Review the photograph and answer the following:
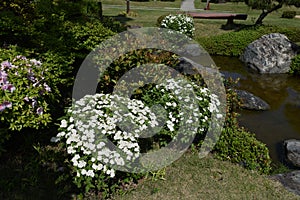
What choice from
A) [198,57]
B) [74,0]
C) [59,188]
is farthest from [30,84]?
[198,57]

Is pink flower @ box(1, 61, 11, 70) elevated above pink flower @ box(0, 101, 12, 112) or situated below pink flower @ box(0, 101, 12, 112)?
above

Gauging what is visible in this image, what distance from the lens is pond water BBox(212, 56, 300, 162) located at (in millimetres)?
7545

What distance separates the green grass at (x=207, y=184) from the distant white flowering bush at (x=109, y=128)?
1.90 feet

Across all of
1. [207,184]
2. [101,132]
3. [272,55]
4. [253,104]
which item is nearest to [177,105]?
[207,184]

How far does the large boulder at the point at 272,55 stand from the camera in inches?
505

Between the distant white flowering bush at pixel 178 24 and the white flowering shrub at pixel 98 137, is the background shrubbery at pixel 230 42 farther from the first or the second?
the white flowering shrub at pixel 98 137

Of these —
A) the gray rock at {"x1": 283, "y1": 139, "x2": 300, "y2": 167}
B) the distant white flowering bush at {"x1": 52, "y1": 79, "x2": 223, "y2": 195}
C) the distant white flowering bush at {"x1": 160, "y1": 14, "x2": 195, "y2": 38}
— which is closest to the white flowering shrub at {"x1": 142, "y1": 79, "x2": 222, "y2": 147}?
the distant white flowering bush at {"x1": 52, "y1": 79, "x2": 223, "y2": 195}

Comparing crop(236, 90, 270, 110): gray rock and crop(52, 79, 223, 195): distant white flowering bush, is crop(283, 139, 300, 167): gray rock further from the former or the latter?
crop(52, 79, 223, 195): distant white flowering bush

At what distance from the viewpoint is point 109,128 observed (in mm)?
4102

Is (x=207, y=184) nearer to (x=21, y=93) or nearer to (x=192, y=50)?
(x=21, y=93)

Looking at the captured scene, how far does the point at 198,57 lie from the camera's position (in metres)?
13.8

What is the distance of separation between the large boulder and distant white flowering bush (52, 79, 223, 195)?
8623mm

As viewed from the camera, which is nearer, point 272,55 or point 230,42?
point 272,55

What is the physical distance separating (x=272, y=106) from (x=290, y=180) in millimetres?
4641
